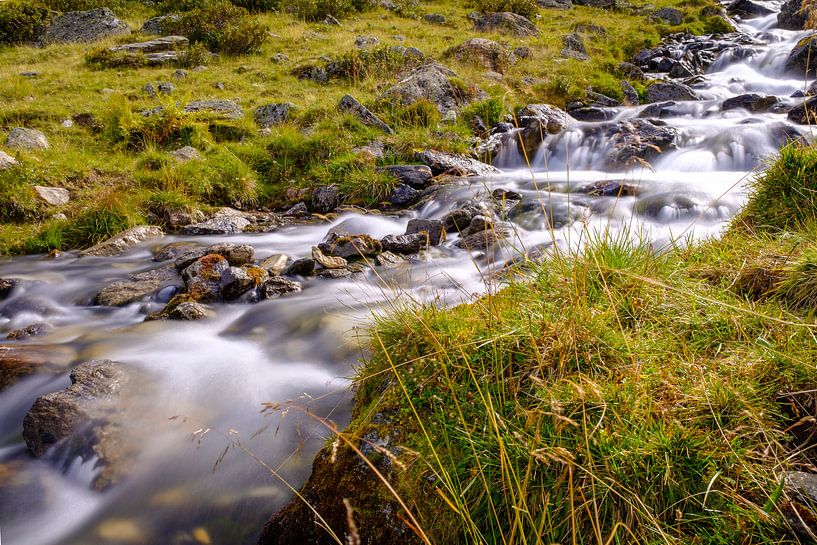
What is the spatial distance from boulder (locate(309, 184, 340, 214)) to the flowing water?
2.52 feet

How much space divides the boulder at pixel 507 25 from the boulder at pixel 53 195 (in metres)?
20.5

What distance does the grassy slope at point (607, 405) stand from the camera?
1.54 metres

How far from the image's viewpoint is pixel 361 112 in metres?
11.9

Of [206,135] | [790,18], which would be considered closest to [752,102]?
[206,135]

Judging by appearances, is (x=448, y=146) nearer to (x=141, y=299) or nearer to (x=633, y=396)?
(x=141, y=299)

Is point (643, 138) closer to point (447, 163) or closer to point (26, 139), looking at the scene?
point (447, 163)

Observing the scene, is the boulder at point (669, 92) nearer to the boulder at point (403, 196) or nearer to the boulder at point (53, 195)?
the boulder at point (403, 196)

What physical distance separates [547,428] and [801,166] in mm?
3797

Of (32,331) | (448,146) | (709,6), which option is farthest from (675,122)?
(709,6)

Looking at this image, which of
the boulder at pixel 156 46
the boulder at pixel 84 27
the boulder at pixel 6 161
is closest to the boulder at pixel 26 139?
the boulder at pixel 6 161

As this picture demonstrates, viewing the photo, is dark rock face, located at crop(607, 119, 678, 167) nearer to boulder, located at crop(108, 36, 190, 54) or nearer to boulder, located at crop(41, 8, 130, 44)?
boulder, located at crop(108, 36, 190, 54)

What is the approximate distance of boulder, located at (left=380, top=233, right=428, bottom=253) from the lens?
23.0 feet

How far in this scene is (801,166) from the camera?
3943 millimetres

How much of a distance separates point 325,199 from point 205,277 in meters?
4.16
